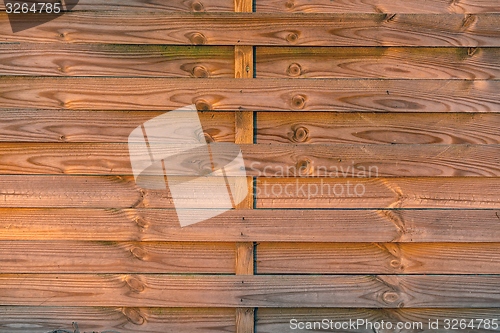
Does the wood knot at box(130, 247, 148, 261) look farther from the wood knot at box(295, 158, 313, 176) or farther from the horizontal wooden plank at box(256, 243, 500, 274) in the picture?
the wood knot at box(295, 158, 313, 176)

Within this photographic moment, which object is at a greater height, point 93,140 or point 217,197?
point 93,140

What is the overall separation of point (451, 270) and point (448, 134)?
2.24ft

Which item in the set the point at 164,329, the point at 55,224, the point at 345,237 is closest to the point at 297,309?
the point at 345,237

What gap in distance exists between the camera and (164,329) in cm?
205

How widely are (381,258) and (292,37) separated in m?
1.17

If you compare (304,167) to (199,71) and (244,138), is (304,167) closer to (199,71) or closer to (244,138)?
(244,138)

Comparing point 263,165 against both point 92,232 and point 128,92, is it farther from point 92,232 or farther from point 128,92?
point 92,232

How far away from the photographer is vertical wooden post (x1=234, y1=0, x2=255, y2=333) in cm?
193

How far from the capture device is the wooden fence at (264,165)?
6.34 feet

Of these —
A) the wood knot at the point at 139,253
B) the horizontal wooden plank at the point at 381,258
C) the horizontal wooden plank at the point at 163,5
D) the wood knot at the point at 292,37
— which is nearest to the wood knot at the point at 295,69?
the wood knot at the point at 292,37

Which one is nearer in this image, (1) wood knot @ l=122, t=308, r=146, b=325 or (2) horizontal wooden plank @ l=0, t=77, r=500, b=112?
(2) horizontal wooden plank @ l=0, t=77, r=500, b=112

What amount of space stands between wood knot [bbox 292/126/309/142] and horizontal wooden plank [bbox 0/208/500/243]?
35 cm

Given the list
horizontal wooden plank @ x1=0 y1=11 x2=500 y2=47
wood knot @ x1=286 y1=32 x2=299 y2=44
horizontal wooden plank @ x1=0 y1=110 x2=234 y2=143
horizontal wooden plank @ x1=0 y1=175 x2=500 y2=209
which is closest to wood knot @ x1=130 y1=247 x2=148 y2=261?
horizontal wooden plank @ x1=0 y1=175 x2=500 y2=209

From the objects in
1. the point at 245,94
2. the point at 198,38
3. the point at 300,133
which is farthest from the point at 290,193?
the point at 198,38
